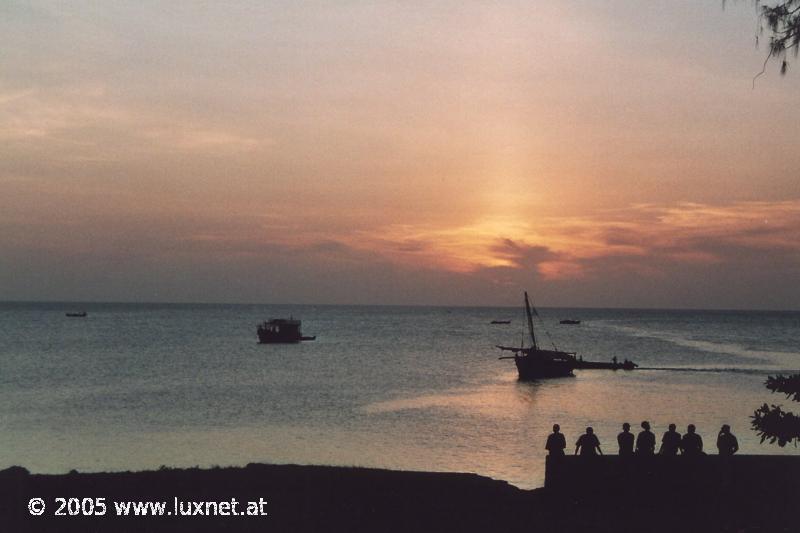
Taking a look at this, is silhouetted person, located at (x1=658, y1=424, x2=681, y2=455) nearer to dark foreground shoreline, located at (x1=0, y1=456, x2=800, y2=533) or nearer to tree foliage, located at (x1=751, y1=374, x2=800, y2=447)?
dark foreground shoreline, located at (x1=0, y1=456, x2=800, y2=533)

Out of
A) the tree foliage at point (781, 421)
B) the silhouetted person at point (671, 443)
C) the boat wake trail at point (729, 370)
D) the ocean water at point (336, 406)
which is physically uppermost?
the tree foliage at point (781, 421)

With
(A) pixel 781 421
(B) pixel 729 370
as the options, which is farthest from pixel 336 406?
(B) pixel 729 370

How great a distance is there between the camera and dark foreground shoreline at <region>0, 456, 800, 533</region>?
15586 mm

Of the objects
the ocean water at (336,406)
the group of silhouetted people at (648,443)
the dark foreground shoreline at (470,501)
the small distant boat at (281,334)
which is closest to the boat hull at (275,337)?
the small distant boat at (281,334)

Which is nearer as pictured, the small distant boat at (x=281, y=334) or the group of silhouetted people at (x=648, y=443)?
the group of silhouetted people at (x=648, y=443)

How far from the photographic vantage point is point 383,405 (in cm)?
5978

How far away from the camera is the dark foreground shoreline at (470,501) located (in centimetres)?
1559

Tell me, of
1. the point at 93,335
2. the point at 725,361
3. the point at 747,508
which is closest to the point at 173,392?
the point at 747,508

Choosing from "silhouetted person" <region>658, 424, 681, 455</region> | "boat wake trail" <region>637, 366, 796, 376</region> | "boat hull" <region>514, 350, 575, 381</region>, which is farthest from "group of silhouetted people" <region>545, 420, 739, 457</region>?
"boat wake trail" <region>637, 366, 796, 376</region>

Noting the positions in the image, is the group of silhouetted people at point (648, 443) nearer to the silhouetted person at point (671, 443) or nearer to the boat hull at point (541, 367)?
the silhouetted person at point (671, 443)

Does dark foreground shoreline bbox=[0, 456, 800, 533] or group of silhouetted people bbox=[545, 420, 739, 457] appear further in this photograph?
group of silhouetted people bbox=[545, 420, 739, 457]

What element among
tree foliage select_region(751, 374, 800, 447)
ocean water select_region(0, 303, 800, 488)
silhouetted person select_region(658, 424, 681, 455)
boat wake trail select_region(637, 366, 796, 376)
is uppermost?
tree foliage select_region(751, 374, 800, 447)

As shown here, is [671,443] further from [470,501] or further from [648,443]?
[470,501]

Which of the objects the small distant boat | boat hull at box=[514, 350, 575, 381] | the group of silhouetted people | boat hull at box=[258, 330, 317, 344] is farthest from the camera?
boat hull at box=[258, 330, 317, 344]
